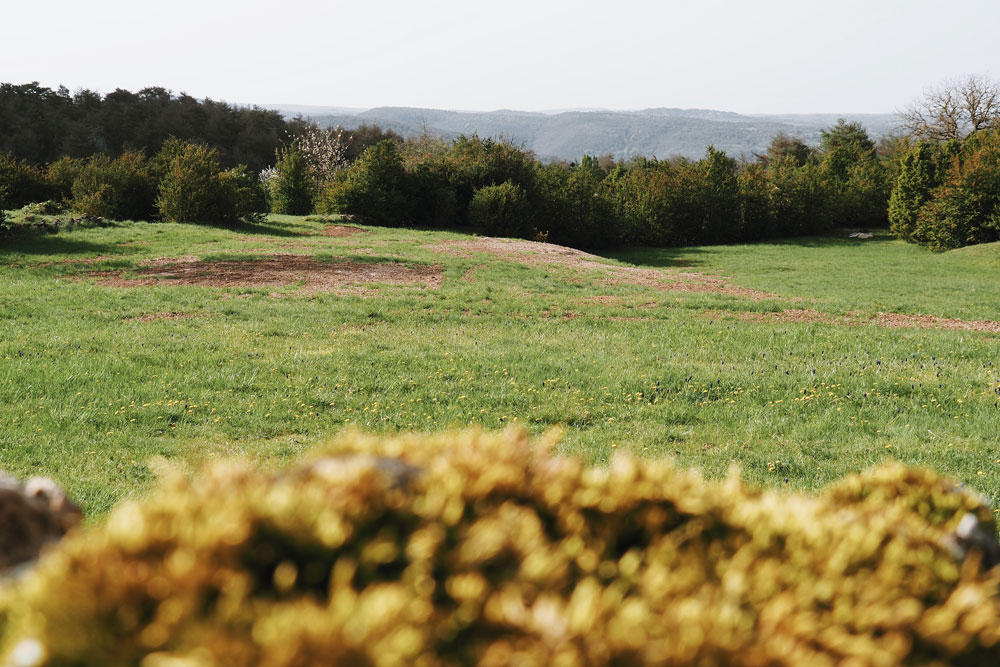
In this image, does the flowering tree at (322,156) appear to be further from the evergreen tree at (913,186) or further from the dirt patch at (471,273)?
the evergreen tree at (913,186)

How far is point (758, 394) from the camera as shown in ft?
26.9

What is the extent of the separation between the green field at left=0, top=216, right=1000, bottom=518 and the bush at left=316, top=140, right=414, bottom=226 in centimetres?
1796

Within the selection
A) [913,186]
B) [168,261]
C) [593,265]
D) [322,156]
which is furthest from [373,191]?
[913,186]

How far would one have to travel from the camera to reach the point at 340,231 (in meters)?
30.7

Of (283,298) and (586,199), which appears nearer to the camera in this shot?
(283,298)

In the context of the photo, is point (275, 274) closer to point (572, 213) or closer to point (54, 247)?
point (54, 247)

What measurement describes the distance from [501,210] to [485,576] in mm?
35448

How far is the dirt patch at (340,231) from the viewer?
97.7ft

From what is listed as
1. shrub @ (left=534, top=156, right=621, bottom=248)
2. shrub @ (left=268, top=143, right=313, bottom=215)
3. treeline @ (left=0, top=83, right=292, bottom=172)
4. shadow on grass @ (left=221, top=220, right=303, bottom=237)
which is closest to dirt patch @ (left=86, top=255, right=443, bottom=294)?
shadow on grass @ (left=221, top=220, right=303, bottom=237)

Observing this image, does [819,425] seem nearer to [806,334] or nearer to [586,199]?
[806,334]

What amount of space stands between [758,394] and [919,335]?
6152 mm

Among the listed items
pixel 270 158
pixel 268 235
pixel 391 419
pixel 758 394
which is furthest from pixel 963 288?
pixel 270 158

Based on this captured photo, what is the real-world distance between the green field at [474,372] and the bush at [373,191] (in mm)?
17962

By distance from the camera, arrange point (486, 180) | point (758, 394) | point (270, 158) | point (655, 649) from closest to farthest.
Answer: point (655, 649) → point (758, 394) → point (486, 180) → point (270, 158)
